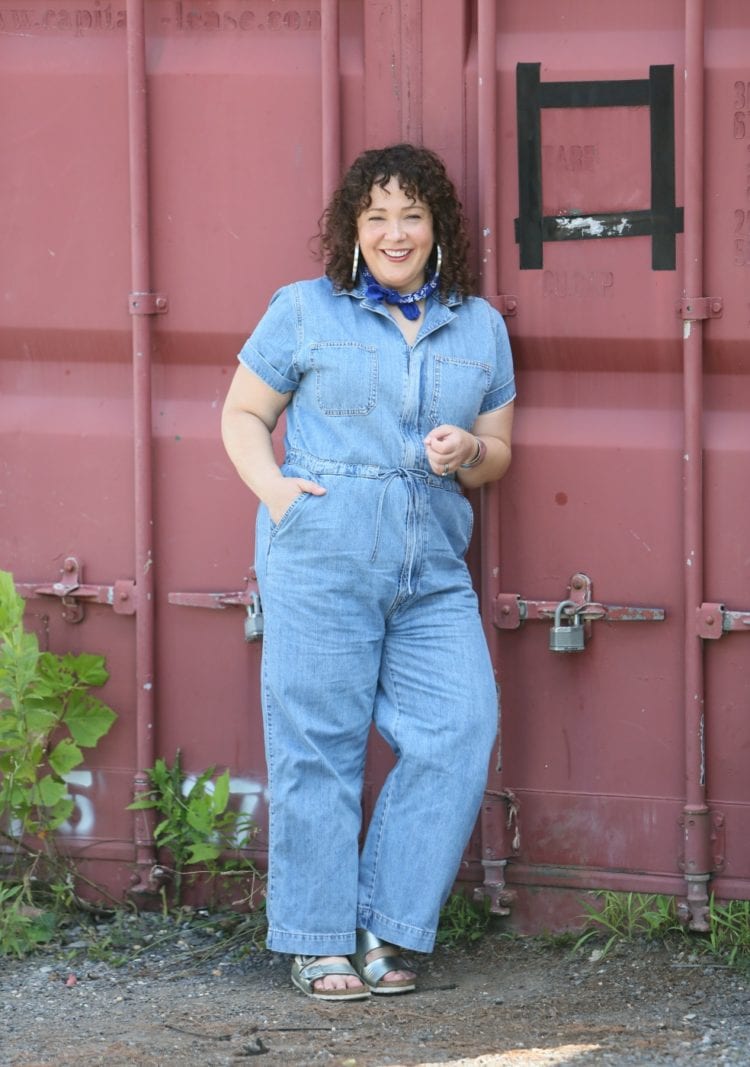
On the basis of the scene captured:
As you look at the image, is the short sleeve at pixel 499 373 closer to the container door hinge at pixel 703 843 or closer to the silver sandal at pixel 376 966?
the container door hinge at pixel 703 843

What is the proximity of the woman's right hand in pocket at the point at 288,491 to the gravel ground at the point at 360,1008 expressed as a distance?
1064 millimetres

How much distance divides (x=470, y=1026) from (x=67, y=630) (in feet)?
4.66

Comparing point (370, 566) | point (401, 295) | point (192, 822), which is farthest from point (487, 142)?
point (192, 822)

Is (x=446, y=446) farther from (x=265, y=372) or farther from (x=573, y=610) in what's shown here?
(x=573, y=610)

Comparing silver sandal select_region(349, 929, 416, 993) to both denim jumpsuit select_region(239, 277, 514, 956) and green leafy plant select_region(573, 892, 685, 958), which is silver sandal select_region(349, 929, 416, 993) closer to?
denim jumpsuit select_region(239, 277, 514, 956)

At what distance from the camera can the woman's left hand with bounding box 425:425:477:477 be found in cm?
317

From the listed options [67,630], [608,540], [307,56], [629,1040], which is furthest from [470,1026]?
[307,56]

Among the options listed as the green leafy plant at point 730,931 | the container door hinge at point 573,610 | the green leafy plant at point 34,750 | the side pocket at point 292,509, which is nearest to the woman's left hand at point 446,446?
the side pocket at point 292,509

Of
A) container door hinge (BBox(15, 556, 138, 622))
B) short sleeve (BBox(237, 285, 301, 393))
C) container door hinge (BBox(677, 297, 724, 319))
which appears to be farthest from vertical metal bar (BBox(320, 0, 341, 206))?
container door hinge (BBox(15, 556, 138, 622))

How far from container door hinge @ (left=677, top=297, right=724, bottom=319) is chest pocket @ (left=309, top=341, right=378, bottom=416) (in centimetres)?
71

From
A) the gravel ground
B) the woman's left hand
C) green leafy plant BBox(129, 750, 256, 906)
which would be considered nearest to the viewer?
the gravel ground

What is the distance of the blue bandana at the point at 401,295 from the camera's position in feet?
10.9

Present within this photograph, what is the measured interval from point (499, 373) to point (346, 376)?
37 cm

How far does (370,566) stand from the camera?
10.7 feet
